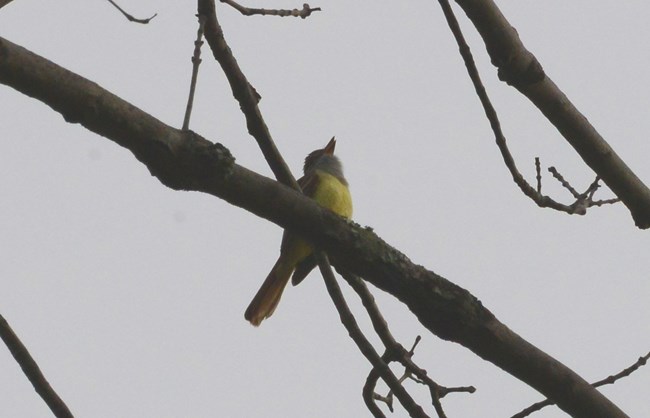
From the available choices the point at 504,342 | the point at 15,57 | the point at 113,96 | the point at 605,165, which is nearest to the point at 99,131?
the point at 113,96

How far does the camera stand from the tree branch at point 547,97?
2811mm

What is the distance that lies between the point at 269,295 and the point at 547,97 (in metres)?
4.19

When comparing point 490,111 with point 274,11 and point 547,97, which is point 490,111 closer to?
point 547,97

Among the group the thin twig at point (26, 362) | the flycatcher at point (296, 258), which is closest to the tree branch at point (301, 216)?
the thin twig at point (26, 362)

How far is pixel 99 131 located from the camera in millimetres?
2012

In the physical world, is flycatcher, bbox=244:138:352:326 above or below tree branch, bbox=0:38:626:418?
above

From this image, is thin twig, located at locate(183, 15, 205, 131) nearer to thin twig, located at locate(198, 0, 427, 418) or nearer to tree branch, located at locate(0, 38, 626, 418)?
tree branch, located at locate(0, 38, 626, 418)

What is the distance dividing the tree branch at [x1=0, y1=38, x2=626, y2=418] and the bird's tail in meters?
4.49

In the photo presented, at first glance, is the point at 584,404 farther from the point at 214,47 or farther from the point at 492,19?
the point at 214,47

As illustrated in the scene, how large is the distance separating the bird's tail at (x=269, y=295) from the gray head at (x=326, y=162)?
944 mm

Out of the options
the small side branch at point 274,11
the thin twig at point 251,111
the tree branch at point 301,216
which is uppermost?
the small side branch at point 274,11

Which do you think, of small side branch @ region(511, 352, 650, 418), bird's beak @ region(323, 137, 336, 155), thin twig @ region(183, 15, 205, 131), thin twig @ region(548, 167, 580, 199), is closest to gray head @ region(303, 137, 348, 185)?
bird's beak @ region(323, 137, 336, 155)

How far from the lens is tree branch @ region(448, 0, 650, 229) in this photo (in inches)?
111

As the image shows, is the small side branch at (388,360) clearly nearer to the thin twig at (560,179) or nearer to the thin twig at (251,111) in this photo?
the thin twig at (251,111)
